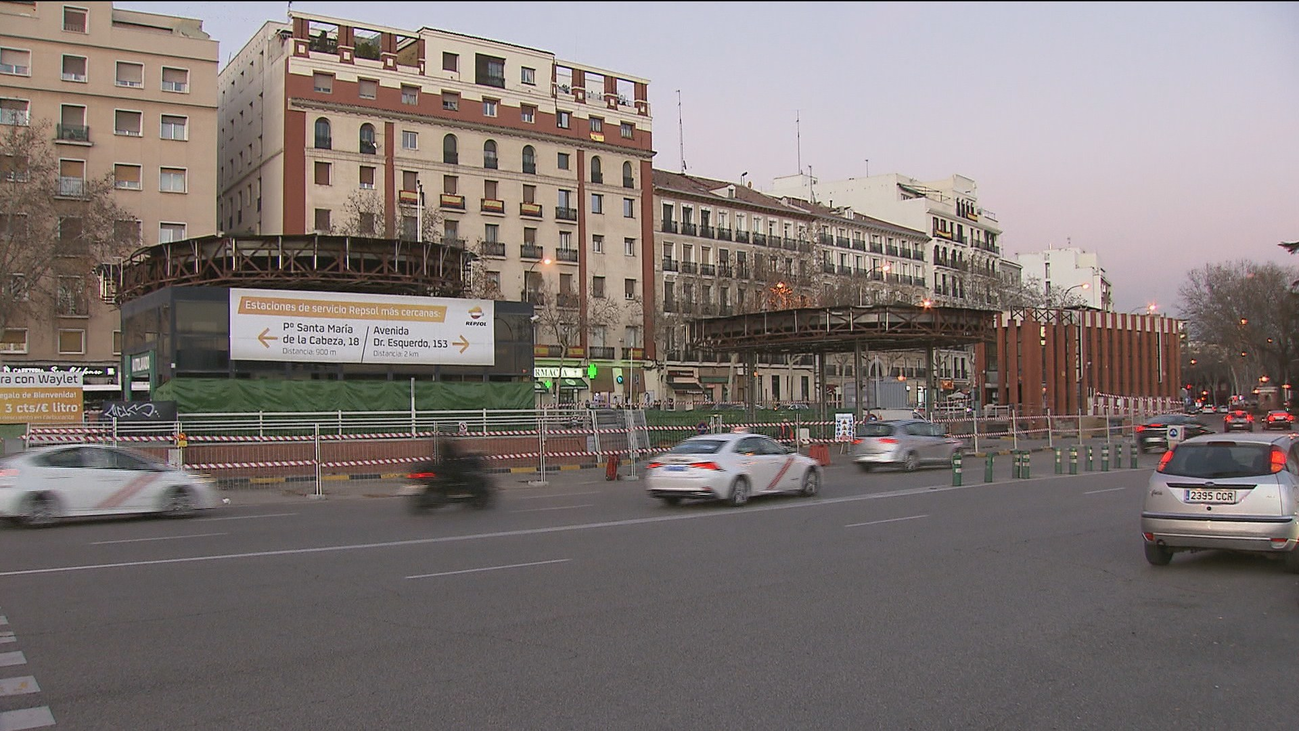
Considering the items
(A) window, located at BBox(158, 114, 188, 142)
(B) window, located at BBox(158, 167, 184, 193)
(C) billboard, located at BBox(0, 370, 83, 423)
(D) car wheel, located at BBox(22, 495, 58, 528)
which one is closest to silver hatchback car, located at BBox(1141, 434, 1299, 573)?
(D) car wheel, located at BBox(22, 495, 58, 528)

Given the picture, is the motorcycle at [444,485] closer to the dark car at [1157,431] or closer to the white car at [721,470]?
the white car at [721,470]

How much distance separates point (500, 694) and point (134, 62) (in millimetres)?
63426

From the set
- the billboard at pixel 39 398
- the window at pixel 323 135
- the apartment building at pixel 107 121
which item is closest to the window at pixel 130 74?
the apartment building at pixel 107 121

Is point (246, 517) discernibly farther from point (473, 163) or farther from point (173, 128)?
point (473, 163)

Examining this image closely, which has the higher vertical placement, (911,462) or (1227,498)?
(1227,498)

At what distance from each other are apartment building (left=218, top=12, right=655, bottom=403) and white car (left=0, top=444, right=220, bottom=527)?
4089 cm

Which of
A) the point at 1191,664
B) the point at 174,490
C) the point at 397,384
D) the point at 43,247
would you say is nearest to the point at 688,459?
the point at 174,490

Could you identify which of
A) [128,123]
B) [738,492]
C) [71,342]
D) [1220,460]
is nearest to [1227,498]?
[1220,460]

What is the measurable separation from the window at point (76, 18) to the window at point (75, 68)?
66.1 inches

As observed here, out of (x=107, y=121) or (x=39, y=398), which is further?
(x=107, y=121)

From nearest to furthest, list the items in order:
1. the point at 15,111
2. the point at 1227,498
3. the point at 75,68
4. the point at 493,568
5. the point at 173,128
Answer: the point at 1227,498
the point at 493,568
the point at 15,111
the point at 75,68
the point at 173,128

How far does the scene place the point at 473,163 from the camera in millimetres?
70312

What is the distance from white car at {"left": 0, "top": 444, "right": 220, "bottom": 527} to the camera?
57.3ft

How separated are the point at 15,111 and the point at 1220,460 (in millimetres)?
61698
